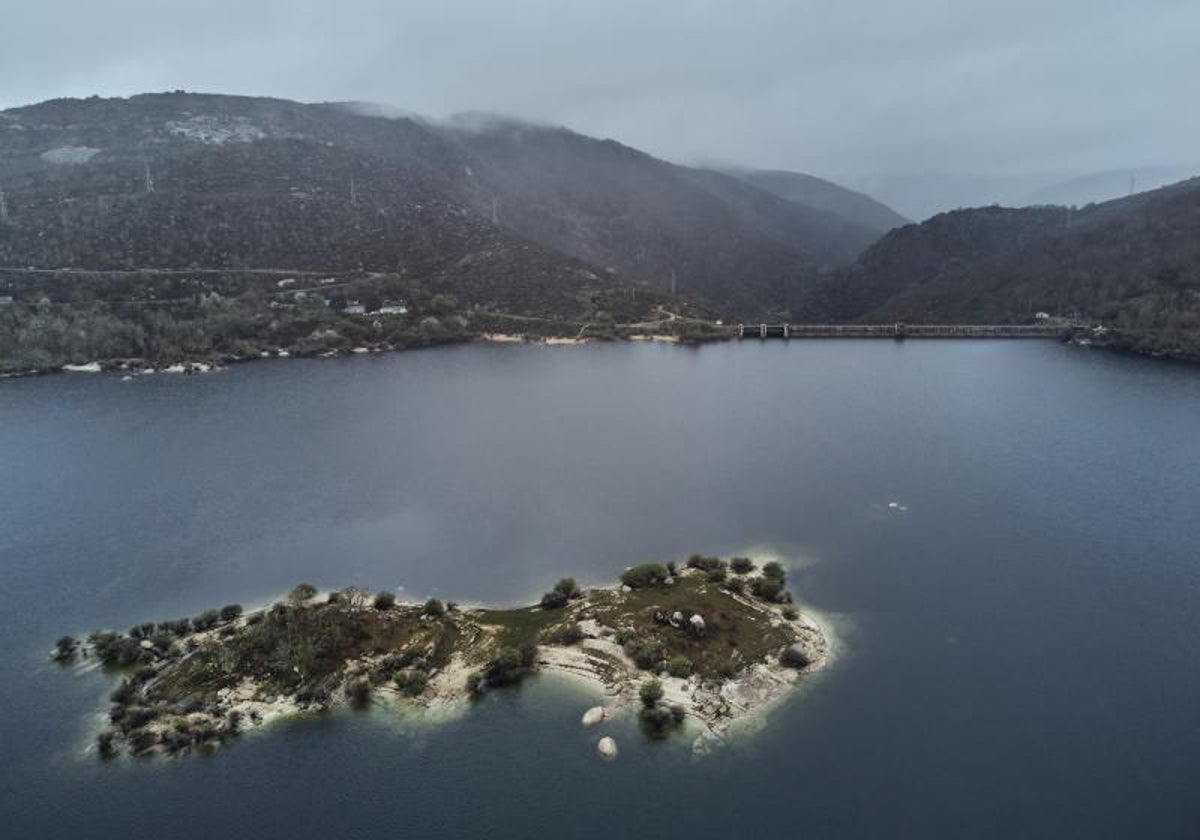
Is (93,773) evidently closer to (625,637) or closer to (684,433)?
(625,637)

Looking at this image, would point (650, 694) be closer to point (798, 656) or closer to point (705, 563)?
point (798, 656)

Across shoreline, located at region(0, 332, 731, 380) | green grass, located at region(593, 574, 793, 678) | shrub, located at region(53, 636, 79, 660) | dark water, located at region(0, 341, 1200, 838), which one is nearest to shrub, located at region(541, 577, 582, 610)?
green grass, located at region(593, 574, 793, 678)

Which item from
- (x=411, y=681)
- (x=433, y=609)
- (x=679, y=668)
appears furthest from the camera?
(x=433, y=609)

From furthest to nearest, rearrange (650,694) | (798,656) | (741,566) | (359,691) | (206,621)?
(741,566) → (206,621) → (798,656) → (359,691) → (650,694)

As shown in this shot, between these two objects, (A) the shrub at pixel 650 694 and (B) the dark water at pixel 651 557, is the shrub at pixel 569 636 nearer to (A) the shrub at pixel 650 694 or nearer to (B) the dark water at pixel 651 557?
(B) the dark water at pixel 651 557

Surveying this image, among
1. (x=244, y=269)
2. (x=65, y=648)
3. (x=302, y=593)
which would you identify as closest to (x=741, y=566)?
(x=302, y=593)

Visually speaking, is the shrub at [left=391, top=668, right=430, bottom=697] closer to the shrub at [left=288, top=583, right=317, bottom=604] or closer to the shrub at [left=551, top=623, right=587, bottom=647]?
the shrub at [left=551, top=623, right=587, bottom=647]

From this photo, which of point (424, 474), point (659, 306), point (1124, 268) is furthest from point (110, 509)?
point (1124, 268)

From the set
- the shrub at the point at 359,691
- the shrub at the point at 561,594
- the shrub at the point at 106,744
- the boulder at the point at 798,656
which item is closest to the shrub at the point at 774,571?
the boulder at the point at 798,656
